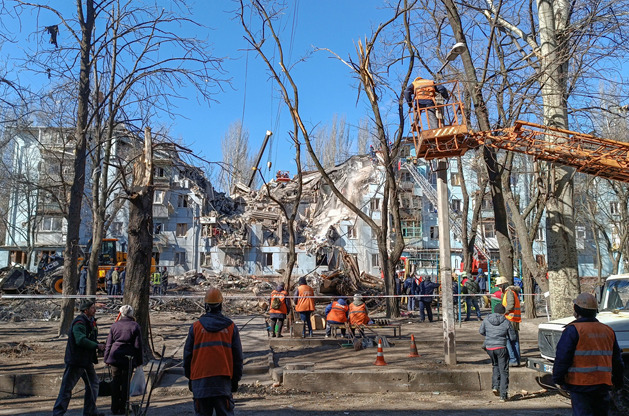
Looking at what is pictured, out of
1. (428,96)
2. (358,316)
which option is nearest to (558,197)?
(428,96)

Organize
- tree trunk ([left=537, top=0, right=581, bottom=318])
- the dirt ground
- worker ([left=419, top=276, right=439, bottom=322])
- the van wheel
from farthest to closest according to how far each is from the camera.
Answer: the van wheel
worker ([left=419, top=276, right=439, bottom=322])
tree trunk ([left=537, top=0, right=581, bottom=318])
the dirt ground

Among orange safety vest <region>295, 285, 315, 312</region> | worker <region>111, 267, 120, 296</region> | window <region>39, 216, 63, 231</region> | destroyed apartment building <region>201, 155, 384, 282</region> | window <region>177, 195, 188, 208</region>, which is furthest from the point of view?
window <region>177, 195, 188, 208</region>

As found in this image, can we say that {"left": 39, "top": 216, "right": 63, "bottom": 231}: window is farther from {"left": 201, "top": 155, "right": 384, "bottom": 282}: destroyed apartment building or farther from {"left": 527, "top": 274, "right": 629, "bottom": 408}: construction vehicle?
{"left": 527, "top": 274, "right": 629, "bottom": 408}: construction vehicle

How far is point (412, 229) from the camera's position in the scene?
47469 millimetres

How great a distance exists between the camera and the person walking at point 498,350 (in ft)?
26.9

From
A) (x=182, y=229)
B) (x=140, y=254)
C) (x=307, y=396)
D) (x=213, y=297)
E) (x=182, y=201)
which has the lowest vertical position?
(x=307, y=396)

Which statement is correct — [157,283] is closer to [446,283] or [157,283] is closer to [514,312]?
[446,283]

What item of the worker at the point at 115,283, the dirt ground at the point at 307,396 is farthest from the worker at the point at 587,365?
the worker at the point at 115,283

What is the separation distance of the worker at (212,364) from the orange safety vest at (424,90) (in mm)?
7382

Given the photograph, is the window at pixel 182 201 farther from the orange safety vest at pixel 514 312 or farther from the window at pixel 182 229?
the orange safety vest at pixel 514 312

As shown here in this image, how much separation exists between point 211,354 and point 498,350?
18.3ft

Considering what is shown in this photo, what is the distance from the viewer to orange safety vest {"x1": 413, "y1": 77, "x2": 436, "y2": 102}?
1029 cm

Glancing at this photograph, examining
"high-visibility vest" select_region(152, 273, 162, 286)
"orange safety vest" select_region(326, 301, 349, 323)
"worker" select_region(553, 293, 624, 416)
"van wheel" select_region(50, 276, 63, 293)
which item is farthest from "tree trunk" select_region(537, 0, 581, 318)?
"high-visibility vest" select_region(152, 273, 162, 286)

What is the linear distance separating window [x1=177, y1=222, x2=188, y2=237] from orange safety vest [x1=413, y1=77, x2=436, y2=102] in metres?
40.4
